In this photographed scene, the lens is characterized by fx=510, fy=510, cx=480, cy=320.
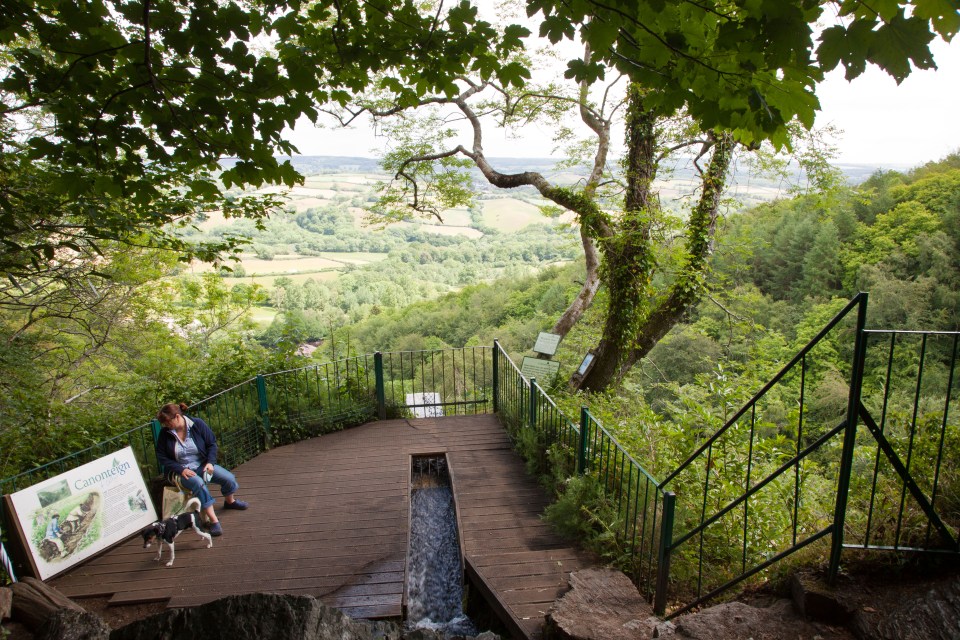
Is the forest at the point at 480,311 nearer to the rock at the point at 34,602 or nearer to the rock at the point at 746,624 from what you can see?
the rock at the point at 34,602

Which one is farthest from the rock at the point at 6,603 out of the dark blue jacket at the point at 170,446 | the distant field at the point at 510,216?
the distant field at the point at 510,216

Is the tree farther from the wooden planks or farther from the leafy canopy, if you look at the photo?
the wooden planks

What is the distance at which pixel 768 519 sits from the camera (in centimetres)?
471

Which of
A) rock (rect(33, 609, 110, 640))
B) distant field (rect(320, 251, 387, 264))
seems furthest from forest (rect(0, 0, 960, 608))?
distant field (rect(320, 251, 387, 264))

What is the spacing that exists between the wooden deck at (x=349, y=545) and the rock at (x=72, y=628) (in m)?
1.46

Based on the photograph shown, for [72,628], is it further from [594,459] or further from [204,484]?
[594,459]

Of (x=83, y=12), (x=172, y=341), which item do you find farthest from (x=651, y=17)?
(x=172, y=341)

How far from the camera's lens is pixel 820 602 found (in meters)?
2.88

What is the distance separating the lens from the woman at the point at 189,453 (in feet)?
17.7

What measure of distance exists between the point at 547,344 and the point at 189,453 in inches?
252

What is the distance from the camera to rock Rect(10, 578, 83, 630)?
12.7ft

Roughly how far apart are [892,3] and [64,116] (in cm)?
426

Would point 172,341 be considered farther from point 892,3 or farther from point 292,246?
point 292,246

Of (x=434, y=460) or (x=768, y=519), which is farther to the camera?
(x=434, y=460)
